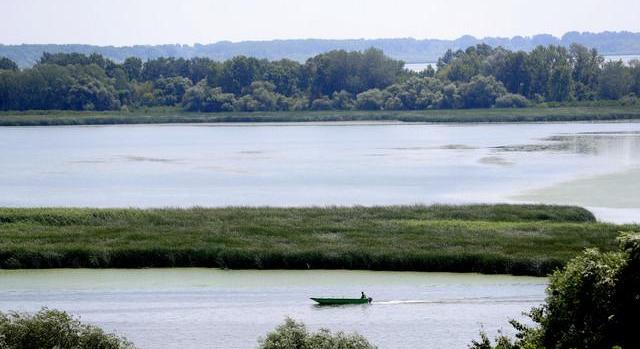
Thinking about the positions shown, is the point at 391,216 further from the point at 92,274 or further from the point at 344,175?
the point at 344,175

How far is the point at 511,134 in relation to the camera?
116 m

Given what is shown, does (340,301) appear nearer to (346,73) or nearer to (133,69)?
(346,73)

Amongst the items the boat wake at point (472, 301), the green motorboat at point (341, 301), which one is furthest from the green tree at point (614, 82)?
the green motorboat at point (341, 301)

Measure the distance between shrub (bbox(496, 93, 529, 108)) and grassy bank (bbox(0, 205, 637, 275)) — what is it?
293 feet

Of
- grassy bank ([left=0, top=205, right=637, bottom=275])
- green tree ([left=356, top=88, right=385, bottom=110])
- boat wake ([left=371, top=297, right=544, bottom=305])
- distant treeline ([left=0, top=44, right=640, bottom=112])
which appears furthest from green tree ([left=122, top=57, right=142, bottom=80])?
boat wake ([left=371, top=297, right=544, bottom=305])

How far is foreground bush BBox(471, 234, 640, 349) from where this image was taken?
22609mm

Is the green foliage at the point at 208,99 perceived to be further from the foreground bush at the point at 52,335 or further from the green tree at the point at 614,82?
the foreground bush at the point at 52,335

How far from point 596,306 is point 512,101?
384 ft

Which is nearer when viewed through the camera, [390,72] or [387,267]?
[387,267]

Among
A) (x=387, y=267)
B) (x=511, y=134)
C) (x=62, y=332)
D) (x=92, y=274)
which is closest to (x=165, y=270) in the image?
(x=92, y=274)

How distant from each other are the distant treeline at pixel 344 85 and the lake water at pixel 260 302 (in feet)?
336

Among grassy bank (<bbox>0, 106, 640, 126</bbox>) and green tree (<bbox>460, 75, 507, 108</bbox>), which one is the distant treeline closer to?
green tree (<bbox>460, 75, 507, 108</bbox>)

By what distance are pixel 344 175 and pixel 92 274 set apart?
36031 mm

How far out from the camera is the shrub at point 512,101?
138625 millimetres
